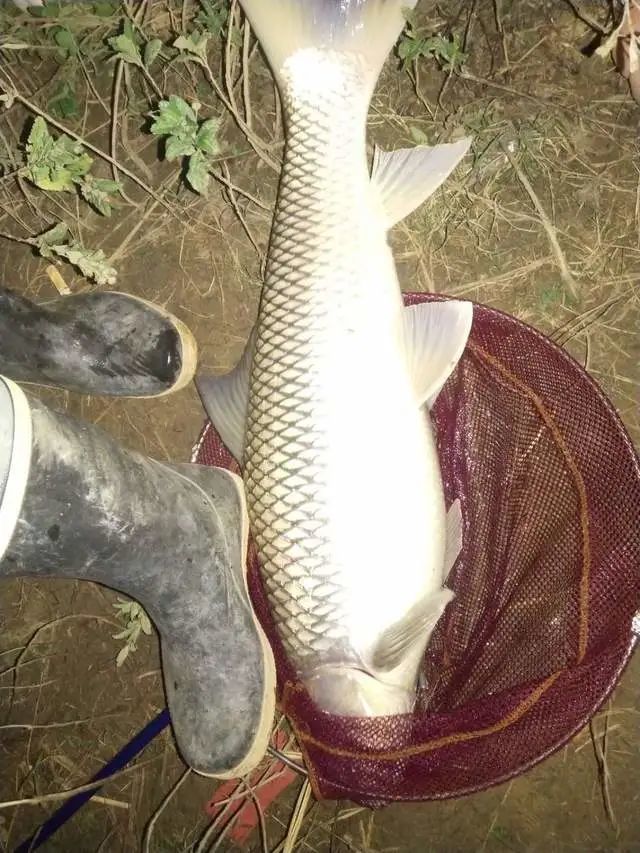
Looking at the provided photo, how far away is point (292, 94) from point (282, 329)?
670mm

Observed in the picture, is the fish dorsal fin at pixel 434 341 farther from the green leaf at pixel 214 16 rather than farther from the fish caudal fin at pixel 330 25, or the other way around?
the green leaf at pixel 214 16

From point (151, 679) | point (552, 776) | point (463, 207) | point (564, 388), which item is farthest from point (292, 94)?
point (552, 776)

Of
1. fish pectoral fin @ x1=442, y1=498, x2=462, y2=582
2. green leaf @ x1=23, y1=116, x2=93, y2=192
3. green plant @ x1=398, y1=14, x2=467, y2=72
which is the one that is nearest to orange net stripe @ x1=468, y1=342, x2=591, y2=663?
fish pectoral fin @ x1=442, y1=498, x2=462, y2=582

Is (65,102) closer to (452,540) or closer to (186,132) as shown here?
(186,132)

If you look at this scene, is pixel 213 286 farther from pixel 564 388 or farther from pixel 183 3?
pixel 564 388

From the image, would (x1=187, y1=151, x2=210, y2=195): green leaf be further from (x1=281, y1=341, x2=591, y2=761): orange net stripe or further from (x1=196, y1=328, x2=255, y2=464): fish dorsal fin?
(x1=281, y1=341, x2=591, y2=761): orange net stripe

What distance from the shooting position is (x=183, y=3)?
229 centimetres

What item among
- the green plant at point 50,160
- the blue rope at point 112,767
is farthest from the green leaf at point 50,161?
the blue rope at point 112,767

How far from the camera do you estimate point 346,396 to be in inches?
65.6

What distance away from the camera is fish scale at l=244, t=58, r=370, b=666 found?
167cm

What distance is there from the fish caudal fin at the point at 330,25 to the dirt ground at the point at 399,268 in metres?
0.31

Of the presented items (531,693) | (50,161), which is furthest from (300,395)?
(50,161)

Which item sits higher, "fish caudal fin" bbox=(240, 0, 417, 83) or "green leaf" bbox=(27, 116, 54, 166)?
"fish caudal fin" bbox=(240, 0, 417, 83)

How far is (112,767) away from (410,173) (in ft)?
Answer: 6.63
